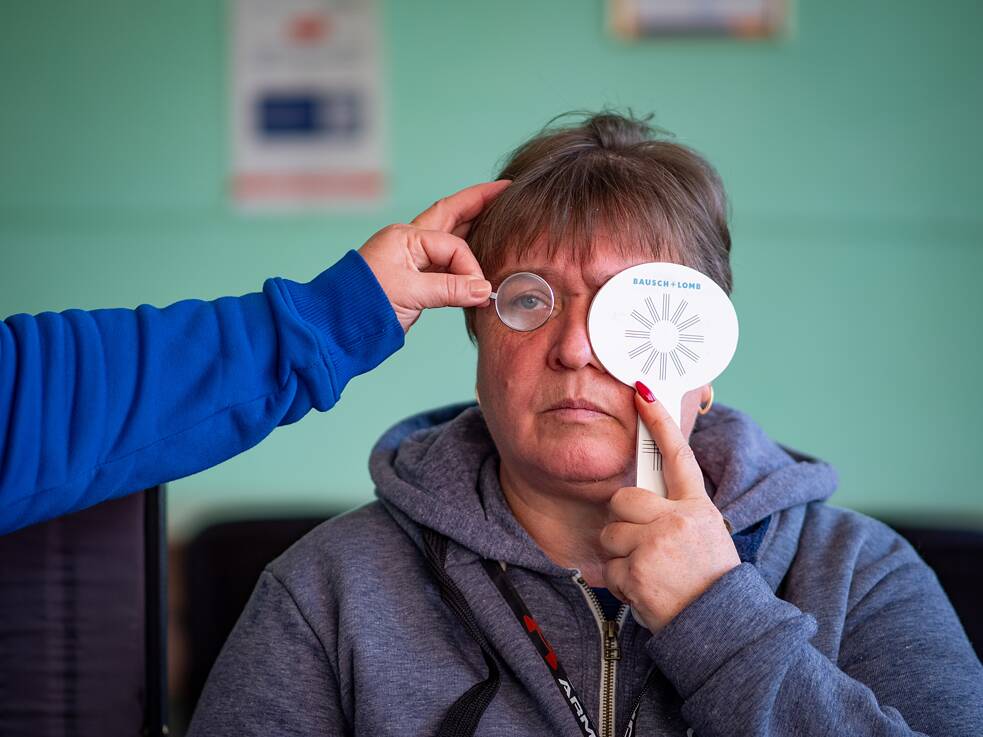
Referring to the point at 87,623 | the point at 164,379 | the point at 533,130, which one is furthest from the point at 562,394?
the point at 533,130

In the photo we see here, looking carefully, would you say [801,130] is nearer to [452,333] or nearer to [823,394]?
[823,394]

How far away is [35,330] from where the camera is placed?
106 cm

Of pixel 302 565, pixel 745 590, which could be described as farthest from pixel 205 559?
pixel 745 590

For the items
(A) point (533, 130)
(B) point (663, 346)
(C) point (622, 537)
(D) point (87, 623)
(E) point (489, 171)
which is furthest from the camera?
(A) point (533, 130)

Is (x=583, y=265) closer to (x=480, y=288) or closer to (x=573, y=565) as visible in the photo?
(x=480, y=288)

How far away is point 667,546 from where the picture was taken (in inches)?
45.7

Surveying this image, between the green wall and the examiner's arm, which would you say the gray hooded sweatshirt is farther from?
the green wall

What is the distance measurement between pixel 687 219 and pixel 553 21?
162cm

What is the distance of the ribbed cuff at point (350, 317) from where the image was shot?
1.19m

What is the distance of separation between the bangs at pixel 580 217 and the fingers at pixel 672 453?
24 cm

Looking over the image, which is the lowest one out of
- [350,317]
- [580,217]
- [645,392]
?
[645,392]

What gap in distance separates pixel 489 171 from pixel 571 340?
60.1 inches

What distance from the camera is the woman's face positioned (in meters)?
1.32

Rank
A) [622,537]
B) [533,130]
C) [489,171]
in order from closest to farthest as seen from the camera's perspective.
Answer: [622,537], [489,171], [533,130]
